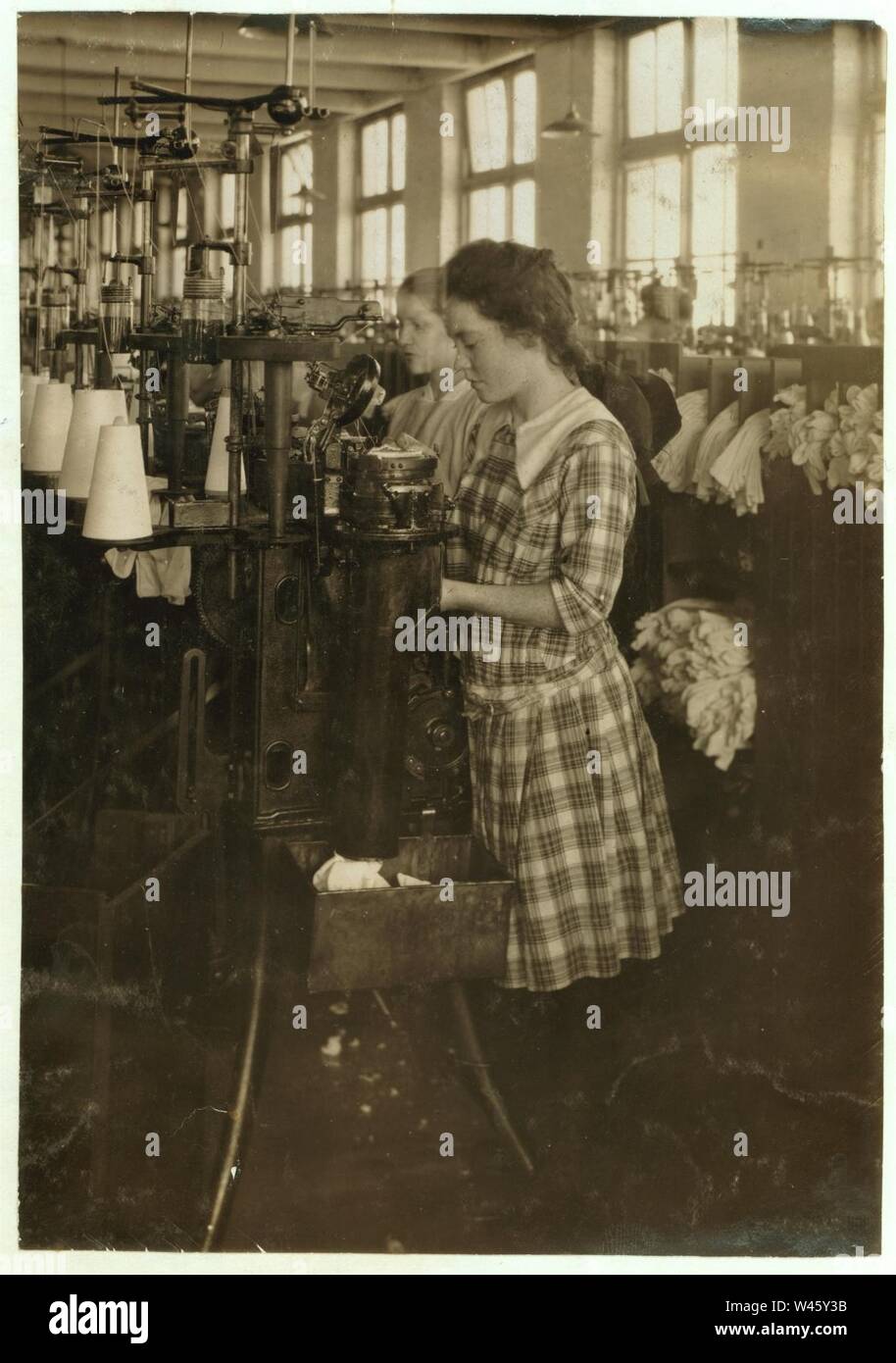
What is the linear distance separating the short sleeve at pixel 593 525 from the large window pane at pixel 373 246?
443 mm

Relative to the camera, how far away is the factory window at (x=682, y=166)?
248cm

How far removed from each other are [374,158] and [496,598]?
0.77m

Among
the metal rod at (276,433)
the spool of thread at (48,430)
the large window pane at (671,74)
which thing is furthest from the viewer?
the spool of thread at (48,430)

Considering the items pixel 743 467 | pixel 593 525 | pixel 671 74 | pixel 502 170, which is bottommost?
pixel 593 525

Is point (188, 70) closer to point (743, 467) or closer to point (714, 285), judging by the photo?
point (714, 285)

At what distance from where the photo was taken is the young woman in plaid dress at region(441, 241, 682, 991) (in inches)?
96.9

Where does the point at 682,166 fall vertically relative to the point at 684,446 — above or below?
above

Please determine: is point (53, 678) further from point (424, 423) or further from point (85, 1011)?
point (424, 423)

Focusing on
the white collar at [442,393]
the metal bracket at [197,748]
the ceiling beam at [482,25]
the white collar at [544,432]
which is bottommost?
the metal bracket at [197,748]

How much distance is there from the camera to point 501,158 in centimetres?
243

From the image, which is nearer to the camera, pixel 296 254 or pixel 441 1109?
pixel 296 254

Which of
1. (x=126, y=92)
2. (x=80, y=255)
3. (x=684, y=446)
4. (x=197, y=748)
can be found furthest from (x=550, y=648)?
(x=126, y=92)

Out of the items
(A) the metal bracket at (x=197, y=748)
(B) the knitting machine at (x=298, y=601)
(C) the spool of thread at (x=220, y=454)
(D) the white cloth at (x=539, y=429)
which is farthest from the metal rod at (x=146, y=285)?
(D) the white cloth at (x=539, y=429)

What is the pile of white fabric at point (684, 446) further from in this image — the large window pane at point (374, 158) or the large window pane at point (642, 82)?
the large window pane at point (374, 158)
